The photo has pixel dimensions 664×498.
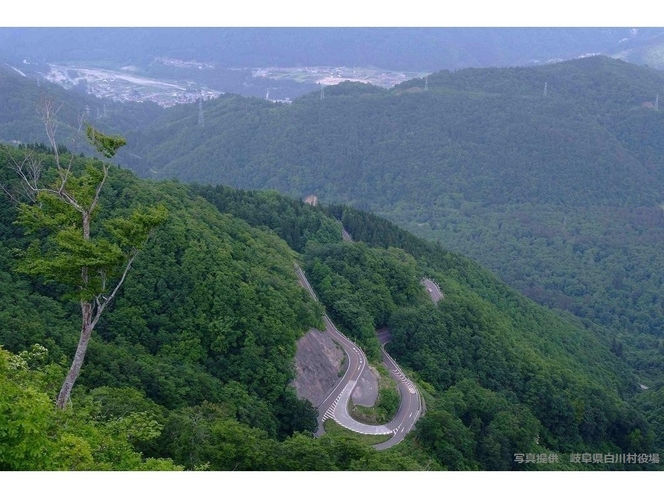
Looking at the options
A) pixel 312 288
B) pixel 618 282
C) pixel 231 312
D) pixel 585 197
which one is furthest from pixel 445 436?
pixel 585 197

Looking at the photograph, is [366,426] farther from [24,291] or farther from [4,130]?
[4,130]

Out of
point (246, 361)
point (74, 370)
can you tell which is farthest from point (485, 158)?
point (74, 370)

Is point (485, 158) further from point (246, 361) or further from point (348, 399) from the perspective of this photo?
point (246, 361)

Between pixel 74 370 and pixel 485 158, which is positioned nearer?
pixel 74 370

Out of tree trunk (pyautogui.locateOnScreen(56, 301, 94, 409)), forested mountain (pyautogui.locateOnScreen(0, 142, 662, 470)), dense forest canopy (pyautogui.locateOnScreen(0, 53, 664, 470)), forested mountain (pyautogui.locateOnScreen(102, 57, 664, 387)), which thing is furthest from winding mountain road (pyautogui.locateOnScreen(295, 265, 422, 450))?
forested mountain (pyautogui.locateOnScreen(102, 57, 664, 387))

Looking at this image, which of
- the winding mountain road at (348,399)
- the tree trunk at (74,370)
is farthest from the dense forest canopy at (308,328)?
the winding mountain road at (348,399)

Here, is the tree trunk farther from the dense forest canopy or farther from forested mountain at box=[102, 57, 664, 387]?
forested mountain at box=[102, 57, 664, 387]
